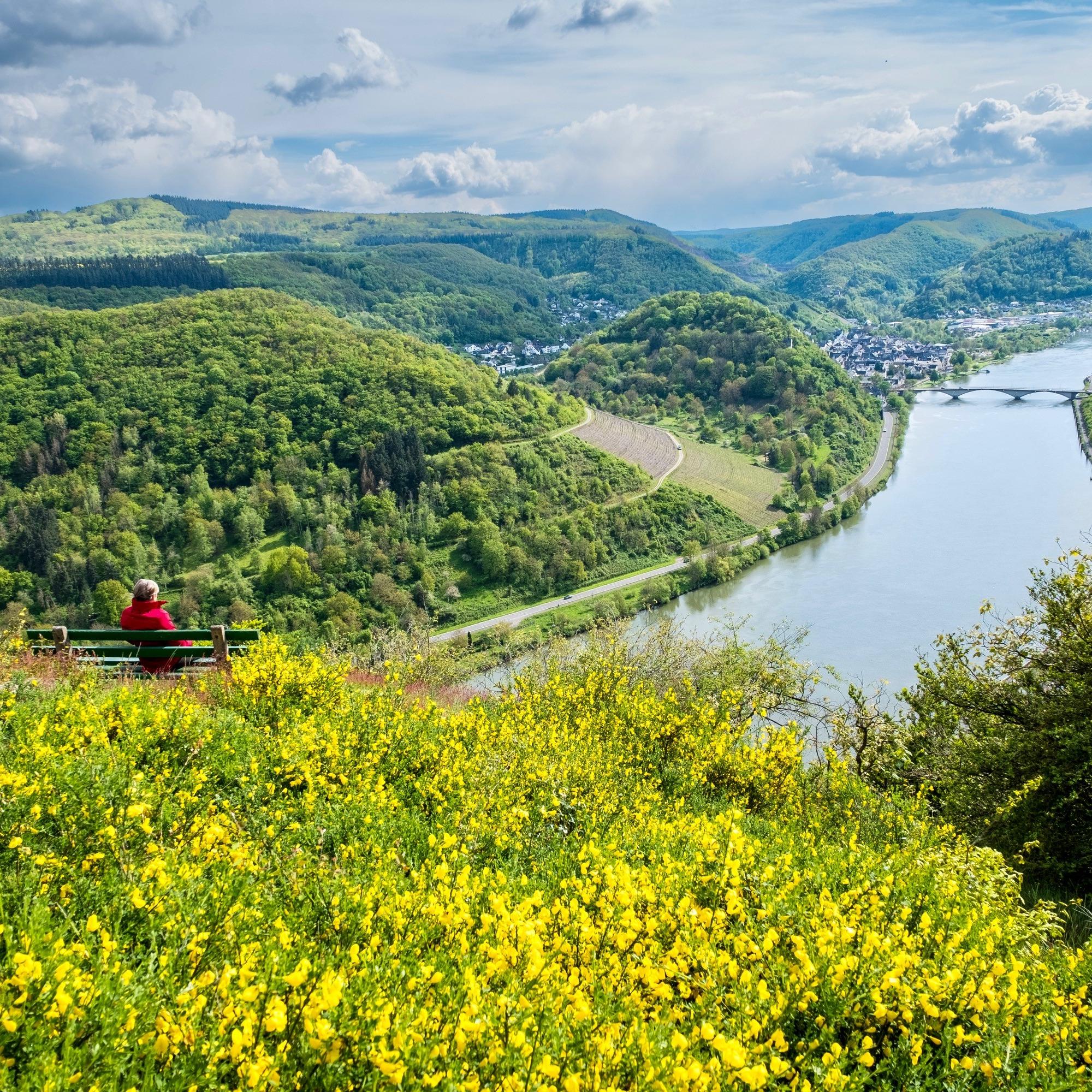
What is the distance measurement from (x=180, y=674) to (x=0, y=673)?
5.52ft

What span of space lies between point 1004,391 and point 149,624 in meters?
102

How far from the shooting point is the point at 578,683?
448 inches

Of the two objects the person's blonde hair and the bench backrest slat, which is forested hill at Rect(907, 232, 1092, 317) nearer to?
the bench backrest slat

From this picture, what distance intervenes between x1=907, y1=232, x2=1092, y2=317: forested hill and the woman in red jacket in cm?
19304

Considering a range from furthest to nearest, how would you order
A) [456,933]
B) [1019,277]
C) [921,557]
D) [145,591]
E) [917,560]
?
1. [1019,277]
2. [921,557]
3. [917,560]
4. [145,591]
5. [456,933]

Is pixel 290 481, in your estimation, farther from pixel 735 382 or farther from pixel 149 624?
pixel 735 382

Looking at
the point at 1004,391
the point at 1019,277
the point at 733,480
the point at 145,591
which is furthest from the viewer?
the point at 1019,277

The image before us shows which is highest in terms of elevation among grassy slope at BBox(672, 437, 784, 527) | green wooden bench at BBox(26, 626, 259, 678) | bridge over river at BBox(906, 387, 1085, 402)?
green wooden bench at BBox(26, 626, 259, 678)

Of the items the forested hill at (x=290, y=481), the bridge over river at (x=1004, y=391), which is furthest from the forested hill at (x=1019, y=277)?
the forested hill at (x=290, y=481)

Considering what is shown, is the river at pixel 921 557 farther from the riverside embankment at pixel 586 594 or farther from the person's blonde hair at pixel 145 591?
the person's blonde hair at pixel 145 591

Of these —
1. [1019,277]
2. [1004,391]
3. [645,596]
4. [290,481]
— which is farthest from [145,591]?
[1019,277]

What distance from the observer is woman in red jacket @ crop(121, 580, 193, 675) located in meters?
8.49

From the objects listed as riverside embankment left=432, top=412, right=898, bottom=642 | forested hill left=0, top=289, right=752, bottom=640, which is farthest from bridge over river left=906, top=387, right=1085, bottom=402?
forested hill left=0, top=289, right=752, bottom=640

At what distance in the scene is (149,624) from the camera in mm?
8531
